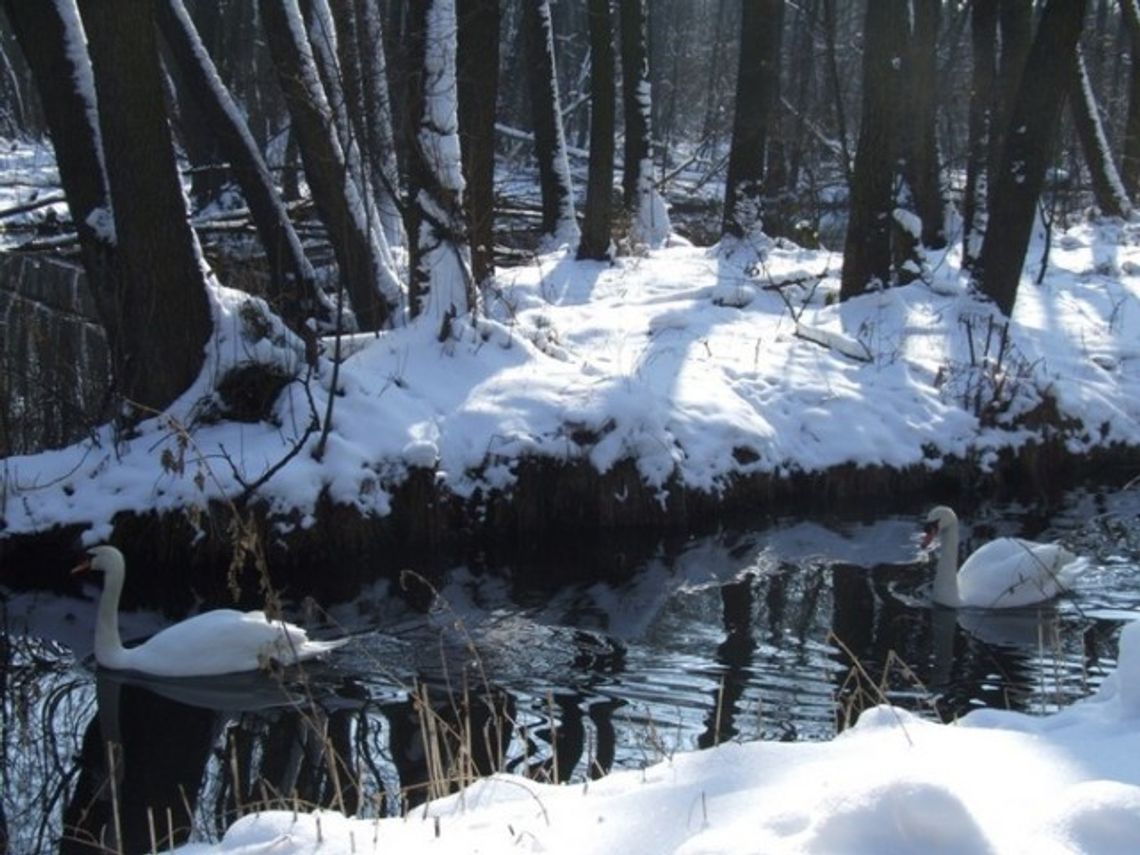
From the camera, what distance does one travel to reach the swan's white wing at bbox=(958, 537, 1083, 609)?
364 inches

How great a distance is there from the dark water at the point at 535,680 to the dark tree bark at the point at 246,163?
392 centimetres

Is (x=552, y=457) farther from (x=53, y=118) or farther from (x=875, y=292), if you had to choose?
(x=875, y=292)

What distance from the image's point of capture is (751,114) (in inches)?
677

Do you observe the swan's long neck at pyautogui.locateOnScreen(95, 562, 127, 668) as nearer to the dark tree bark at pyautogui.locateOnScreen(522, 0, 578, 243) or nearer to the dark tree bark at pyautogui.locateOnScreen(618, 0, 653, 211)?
the dark tree bark at pyautogui.locateOnScreen(522, 0, 578, 243)

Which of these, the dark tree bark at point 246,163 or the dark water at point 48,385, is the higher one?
the dark tree bark at point 246,163

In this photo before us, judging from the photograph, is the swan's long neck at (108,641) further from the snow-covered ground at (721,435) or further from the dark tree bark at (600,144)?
the dark tree bark at (600,144)

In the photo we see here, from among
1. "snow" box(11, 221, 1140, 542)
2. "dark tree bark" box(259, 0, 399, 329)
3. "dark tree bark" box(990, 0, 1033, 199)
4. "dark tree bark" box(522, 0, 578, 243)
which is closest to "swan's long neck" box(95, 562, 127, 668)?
"snow" box(11, 221, 1140, 542)

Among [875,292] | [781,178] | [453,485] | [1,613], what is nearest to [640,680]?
[453,485]

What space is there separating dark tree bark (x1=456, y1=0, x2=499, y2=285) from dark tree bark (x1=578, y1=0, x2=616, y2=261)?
9.10 feet

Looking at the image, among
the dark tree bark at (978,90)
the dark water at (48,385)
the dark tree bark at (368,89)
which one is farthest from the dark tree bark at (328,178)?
the dark tree bark at (978,90)

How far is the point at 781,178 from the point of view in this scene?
21703mm

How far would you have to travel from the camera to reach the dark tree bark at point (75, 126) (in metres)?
10.1

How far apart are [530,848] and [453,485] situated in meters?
7.19

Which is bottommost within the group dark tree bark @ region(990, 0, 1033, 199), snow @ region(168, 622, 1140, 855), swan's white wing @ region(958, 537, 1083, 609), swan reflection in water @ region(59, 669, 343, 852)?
swan reflection in water @ region(59, 669, 343, 852)
